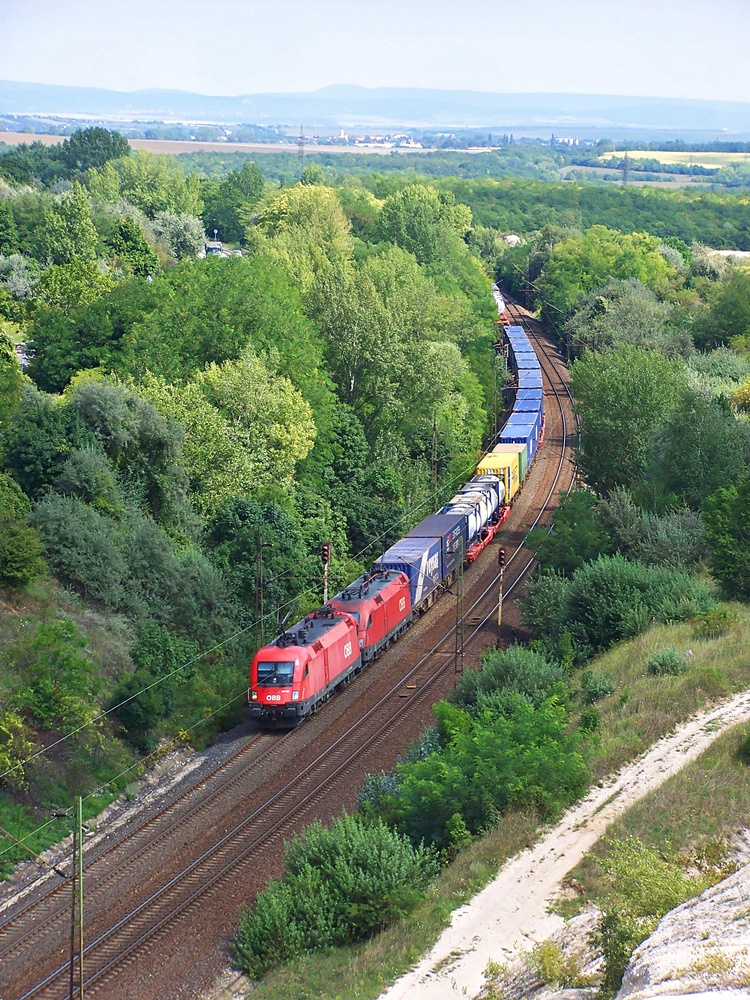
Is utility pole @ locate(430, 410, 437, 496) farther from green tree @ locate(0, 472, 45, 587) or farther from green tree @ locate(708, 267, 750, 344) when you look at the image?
green tree @ locate(708, 267, 750, 344)

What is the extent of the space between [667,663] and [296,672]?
1061 cm

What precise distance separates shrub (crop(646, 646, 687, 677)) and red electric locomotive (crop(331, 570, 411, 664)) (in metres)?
9.94

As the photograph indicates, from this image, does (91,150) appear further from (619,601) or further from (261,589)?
(619,601)

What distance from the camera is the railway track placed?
76.7 ft

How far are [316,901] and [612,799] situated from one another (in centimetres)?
697

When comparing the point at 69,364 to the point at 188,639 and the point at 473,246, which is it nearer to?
the point at 188,639

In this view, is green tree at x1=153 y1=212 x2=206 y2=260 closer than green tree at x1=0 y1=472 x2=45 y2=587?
No

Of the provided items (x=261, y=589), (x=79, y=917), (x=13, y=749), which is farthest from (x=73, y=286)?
(x=79, y=917)

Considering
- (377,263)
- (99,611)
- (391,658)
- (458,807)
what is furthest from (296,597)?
(377,263)

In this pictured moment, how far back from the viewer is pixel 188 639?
1538 inches

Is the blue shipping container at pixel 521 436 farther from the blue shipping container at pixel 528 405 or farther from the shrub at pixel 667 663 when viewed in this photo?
the shrub at pixel 667 663

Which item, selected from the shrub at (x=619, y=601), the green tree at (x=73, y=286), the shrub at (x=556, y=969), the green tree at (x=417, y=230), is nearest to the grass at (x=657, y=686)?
the shrub at (x=619, y=601)

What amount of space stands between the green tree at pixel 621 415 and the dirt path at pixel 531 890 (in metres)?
27.1

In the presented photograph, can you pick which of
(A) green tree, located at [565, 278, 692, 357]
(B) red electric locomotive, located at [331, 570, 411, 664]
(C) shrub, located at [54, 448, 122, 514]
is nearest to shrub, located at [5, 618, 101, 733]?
(C) shrub, located at [54, 448, 122, 514]
